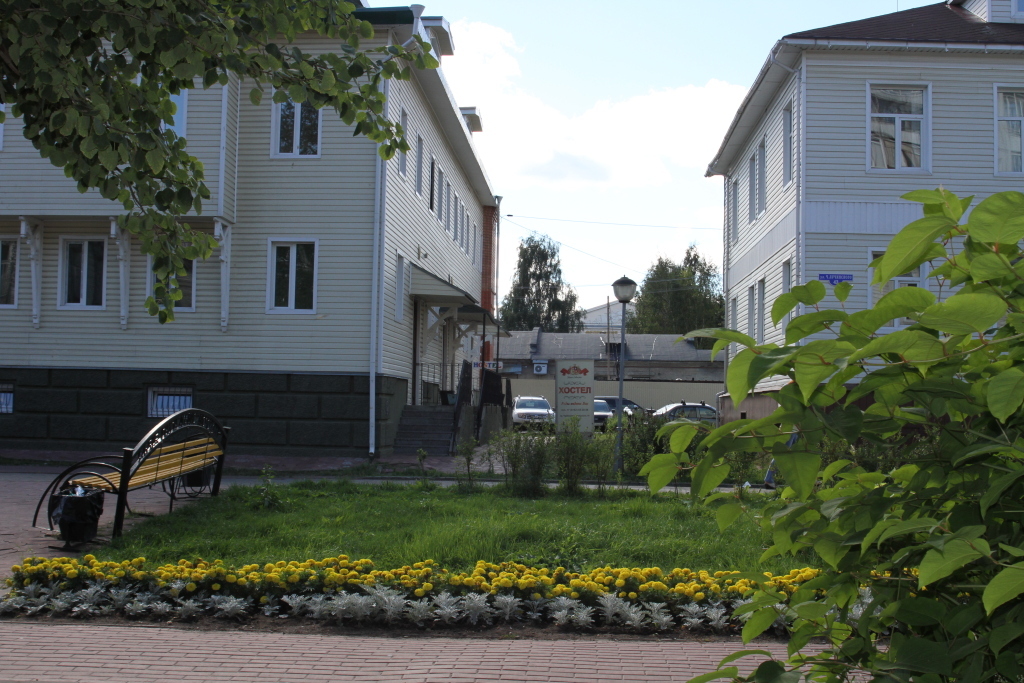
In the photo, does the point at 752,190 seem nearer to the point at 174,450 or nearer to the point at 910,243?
the point at 174,450

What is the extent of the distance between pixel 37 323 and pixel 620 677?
18.7m

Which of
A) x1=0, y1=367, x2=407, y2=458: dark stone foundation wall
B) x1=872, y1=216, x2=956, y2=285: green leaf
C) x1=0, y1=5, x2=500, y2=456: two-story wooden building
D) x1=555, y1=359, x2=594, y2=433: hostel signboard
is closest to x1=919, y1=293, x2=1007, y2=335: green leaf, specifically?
x1=872, y1=216, x2=956, y2=285: green leaf

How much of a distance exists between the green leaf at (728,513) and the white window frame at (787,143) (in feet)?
63.6

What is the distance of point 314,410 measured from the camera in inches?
745

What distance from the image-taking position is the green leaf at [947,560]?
1.57m

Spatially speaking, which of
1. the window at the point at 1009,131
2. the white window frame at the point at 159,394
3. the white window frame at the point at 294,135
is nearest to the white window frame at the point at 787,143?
the window at the point at 1009,131

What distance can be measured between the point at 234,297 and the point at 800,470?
742 inches

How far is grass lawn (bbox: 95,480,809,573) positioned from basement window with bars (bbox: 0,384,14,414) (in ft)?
37.3

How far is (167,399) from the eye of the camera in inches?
771

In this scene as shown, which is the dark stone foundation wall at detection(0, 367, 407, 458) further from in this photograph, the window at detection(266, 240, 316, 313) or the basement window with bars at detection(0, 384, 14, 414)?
the window at detection(266, 240, 316, 313)

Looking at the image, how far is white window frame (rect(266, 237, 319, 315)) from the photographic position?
19.3 meters

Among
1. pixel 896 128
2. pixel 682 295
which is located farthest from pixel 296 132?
pixel 682 295

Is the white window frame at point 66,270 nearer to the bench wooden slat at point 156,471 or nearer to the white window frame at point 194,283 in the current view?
the white window frame at point 194,283

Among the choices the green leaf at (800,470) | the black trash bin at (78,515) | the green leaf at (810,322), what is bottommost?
the black trash bin at (78,515)
